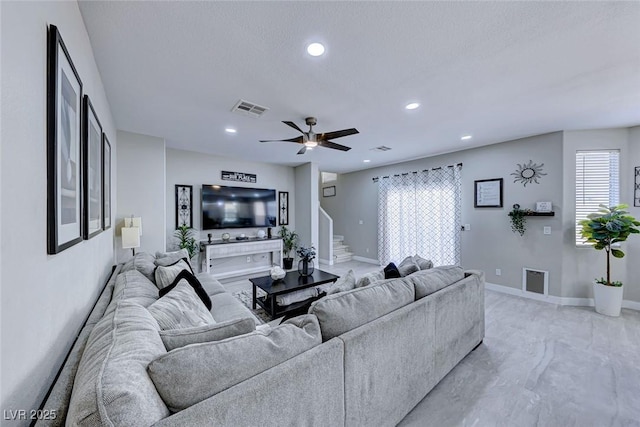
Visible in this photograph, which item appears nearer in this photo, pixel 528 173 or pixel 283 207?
pixel 528 173

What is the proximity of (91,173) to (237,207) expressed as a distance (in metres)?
3.58

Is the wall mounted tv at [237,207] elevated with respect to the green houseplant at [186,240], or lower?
elevated

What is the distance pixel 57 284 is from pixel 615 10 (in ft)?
10.5

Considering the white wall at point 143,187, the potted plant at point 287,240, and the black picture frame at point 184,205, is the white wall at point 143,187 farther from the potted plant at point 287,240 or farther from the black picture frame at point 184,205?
the potted plant at point 287,240

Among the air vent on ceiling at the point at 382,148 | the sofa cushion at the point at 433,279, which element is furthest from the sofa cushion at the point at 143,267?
the air vent on ceiling at the point at 382,148

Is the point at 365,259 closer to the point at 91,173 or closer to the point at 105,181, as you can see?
the point at 105,181

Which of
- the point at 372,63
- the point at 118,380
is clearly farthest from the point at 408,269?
the point at 118,380

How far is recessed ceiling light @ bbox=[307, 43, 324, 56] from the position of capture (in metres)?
1.71

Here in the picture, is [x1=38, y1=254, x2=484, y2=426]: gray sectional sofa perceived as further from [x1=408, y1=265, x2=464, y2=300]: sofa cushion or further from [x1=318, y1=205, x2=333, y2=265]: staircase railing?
[x1=318, y1=205, x2=333, y2=265]: staircase railing

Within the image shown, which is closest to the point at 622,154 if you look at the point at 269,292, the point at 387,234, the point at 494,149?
the point at 494,149

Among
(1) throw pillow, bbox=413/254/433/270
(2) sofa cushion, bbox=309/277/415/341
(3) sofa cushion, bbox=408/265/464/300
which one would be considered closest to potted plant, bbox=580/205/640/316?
(3) sofa cushion, bbox=408/265/464/300

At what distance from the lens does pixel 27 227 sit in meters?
0.81

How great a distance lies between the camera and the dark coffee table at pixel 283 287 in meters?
2.84

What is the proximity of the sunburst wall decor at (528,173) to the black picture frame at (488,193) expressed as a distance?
0.24 m
